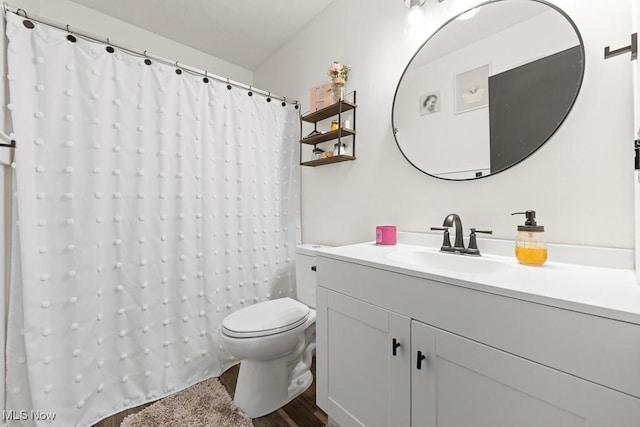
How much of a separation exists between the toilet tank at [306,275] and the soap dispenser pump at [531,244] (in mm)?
1035

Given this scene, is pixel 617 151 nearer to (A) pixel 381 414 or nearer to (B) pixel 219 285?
(A) pixel 381 414

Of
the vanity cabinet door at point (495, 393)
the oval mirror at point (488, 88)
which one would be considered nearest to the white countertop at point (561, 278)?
the vanity cabinet door at point (495, 393)

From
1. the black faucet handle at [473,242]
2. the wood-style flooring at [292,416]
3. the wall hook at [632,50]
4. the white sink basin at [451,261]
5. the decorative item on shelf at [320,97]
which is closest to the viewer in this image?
the wall hook at [632,50]

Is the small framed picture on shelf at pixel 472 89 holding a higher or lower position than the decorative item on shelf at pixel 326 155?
higher

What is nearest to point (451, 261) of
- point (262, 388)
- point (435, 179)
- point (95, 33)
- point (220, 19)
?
point (435, 179)

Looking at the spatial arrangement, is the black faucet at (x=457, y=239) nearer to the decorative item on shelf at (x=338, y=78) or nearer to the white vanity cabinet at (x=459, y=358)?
the white vanity cabinet at (x=459, y=358)

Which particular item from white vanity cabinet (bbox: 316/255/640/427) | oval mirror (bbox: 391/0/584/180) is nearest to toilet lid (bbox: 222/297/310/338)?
white vanity cabinet (bbox: 316/255/640/427)

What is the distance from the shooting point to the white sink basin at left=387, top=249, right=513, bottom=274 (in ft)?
3.08

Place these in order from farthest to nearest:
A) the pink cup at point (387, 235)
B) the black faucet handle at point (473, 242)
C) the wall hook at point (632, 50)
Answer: the pink cup at point (387, 235) → the black faucet handle at point (473, 242) → the wall hook at point (632, 50)

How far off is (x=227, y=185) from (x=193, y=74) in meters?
0.70

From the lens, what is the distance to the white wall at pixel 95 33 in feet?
3.45

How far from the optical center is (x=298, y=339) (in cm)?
136

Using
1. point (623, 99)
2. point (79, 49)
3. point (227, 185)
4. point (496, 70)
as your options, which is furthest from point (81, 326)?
point (623, 99)

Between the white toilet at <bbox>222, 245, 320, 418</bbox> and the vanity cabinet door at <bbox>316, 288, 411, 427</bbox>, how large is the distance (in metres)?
0.24
